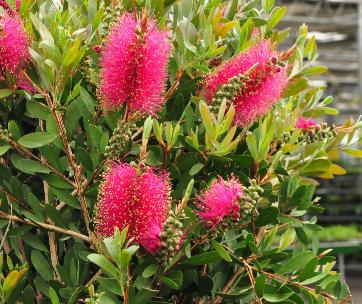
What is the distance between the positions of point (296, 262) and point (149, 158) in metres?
0.32

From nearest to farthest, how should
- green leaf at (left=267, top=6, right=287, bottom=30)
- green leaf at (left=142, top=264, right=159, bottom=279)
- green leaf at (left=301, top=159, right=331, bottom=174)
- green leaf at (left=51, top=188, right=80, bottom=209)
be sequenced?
green leaf at (left=142, top=264, right=159, bottom=279)
green leaf at (left=51, top=188, right=80, bottom=209)
green leaf at (left=301, top=159, right=331, bottom=174)
green leaf at (left=267, top=6, right=287, bottom=30)

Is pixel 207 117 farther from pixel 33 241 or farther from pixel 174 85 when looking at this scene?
pixel 33 241

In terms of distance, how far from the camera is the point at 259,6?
148cm

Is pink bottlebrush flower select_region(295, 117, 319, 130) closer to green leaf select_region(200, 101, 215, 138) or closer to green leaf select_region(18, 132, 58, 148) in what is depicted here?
green leaf select_region(200, 101, 215, 138)

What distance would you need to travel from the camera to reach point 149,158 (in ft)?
3.69

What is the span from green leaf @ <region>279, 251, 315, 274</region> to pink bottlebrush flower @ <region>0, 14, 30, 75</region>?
0.54 m

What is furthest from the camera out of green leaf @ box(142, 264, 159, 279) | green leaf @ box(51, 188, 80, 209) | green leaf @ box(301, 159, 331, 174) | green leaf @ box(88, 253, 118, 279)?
green leaf @ box(301, 159, 331, 174)

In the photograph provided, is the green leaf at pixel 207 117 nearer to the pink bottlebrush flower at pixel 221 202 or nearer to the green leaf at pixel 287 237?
the pink bottlebrush flower at pixel 221 202

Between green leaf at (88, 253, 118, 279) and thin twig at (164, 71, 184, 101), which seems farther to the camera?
thin twig at (164, 71, 184, 101)

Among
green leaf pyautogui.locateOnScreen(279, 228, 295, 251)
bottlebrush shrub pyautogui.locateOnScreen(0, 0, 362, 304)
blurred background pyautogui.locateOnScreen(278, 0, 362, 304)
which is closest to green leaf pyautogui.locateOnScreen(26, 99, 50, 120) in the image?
bottlebrush shrub pyautogui.locateOnScreen(0, 0, 362, 304)

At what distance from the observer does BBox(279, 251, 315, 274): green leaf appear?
1.22 metres

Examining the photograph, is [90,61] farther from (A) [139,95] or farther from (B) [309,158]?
(B) [309,158]

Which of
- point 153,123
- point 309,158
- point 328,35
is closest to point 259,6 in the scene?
point 309,158

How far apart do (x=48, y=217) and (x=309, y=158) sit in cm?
48
